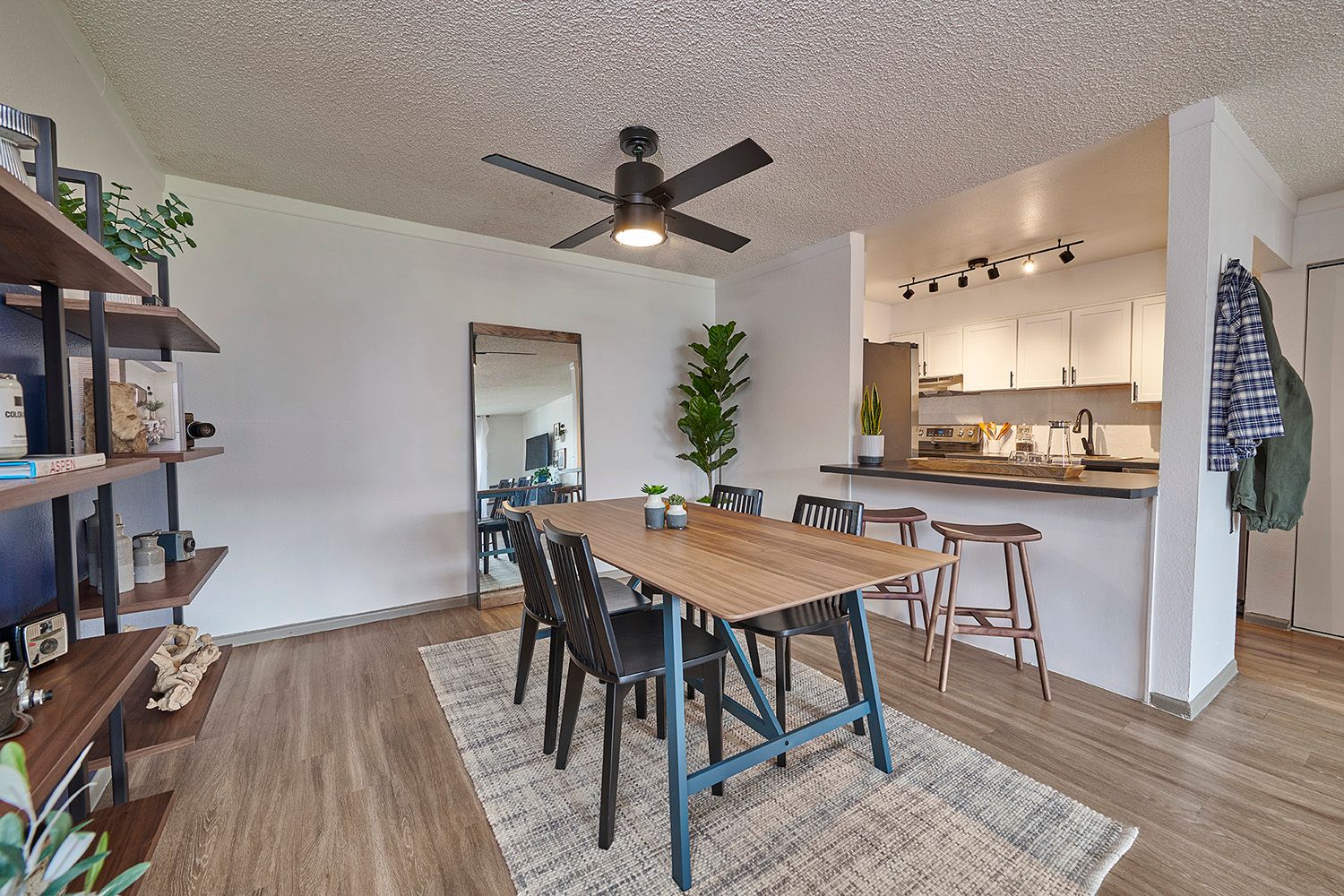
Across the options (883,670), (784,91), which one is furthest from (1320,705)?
(784,91)

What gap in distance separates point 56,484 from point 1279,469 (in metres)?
4.04

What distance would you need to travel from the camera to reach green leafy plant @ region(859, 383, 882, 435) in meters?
3.61

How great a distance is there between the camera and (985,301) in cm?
524

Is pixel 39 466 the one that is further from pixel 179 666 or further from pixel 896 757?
pixel 896 757

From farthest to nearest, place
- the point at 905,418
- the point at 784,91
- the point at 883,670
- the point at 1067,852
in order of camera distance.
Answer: the point at 905,418 → the point at 883,670 → the point at 784,91 → the point at 1067,852

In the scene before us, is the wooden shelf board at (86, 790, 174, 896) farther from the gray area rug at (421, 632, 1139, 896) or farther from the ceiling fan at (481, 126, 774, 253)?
the ceiling fan at (481, 126, 774, 253)

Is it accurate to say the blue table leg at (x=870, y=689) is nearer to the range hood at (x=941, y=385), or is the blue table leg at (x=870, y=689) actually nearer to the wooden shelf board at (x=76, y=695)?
the wooden shelf board at (x=76, y=695)

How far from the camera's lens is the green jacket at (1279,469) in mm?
2436

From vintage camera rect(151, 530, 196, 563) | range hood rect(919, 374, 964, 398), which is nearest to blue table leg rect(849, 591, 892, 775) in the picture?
vintage camera rect(151, 530, 196, 563)

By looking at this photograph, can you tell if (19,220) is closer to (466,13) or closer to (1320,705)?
(466,13)

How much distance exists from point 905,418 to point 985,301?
2100 millimetres

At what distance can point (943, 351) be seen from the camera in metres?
5.55

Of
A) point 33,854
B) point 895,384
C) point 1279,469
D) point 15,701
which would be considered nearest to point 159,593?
point 15,701

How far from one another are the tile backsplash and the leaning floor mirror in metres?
3.99
